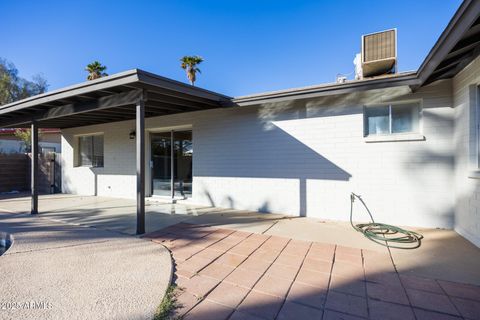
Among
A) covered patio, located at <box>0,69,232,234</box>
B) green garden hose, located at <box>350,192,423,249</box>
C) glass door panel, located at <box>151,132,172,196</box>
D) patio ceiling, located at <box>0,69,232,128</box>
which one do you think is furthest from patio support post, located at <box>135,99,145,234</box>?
green garden hose, located at <box>350,192,423,249</box>

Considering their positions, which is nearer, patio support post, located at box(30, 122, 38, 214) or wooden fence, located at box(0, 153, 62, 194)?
patio support post, located at box(30, 122, 38, 214)

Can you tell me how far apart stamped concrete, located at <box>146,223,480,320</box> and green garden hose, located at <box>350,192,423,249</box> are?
0.52 m

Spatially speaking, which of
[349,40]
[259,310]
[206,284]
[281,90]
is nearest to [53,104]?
[281,90]

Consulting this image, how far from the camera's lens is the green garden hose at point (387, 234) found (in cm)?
362

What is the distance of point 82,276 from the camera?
2.58 m

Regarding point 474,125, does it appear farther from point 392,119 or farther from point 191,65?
point 191,65

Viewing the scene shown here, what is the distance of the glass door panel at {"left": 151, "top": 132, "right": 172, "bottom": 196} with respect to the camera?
7.52m

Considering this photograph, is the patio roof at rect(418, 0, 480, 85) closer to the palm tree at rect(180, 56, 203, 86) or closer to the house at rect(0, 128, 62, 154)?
the palm tree at rect(180, 56, 203, 86)

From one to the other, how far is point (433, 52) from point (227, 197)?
4.91 m

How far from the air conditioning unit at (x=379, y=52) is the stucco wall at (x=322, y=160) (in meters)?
0.86

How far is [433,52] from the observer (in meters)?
3.13

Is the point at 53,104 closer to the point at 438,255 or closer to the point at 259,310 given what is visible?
the point at 259,310

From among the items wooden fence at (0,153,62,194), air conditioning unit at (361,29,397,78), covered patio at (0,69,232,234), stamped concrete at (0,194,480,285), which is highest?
air conditioning unit at (361,29,397,78)

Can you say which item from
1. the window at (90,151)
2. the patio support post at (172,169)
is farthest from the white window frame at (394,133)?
the window at (90,151)
